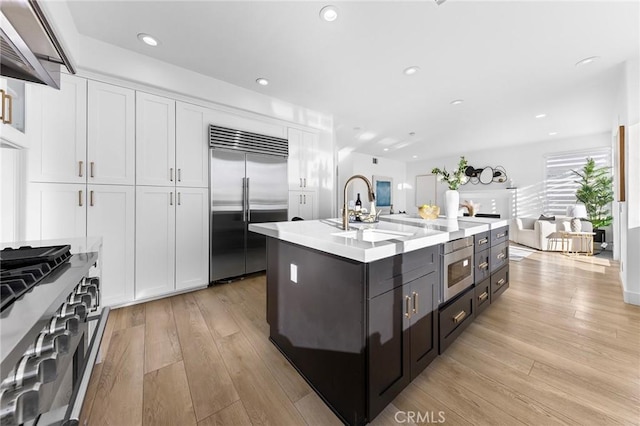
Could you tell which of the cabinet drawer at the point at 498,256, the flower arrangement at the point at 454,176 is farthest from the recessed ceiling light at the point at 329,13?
the cabinet drawer at the point at 498,256

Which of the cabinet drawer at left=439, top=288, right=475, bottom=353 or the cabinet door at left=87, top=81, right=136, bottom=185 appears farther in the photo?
the cabinet door at left=87, top=81, right=136, bottom=185

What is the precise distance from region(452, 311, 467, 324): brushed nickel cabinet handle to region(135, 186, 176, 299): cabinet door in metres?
2.90

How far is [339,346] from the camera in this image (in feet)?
3.99

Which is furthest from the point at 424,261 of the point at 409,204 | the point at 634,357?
the point at 409,204

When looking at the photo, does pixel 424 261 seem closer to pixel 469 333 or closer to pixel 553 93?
pixel 469 333

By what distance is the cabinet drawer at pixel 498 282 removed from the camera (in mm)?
2332

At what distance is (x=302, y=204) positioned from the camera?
402 cm

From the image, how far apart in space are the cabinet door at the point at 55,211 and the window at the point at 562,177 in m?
9.17

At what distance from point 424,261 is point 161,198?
2.79 metres

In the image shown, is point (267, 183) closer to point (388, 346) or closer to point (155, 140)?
point (155, 140)

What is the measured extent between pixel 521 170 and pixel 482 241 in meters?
6.43

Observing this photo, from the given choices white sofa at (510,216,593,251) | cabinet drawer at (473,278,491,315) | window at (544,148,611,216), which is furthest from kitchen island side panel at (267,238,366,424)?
window at (544,148,611,216)

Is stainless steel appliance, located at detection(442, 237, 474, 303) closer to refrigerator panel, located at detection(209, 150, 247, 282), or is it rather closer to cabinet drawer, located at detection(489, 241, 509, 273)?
cabinet drawer, located at detection(489, 241, 509, 273)

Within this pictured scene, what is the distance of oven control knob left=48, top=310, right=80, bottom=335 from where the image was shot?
2.43 ft
